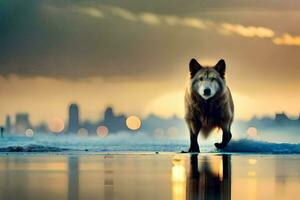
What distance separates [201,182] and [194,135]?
8431 millimetres

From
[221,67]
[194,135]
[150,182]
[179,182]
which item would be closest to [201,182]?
[179,182]

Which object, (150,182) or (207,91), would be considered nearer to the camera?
(150,182)

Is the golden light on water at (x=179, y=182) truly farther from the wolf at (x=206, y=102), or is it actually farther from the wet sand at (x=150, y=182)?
the wolf at (x=206, y=102)

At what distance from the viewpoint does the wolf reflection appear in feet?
27.3

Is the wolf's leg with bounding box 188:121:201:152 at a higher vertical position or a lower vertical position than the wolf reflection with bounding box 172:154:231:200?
higher

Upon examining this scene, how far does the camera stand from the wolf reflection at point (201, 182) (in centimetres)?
832

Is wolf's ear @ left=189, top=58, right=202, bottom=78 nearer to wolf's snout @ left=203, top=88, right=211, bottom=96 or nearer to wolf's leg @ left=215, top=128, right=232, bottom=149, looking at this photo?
wolf's snout @ left=203, top=88, right=211, bottom=96

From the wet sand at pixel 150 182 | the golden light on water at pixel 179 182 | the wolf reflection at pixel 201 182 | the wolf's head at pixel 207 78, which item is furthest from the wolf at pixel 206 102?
the wolf reflection at pixel 201 182

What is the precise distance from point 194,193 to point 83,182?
6.95ft

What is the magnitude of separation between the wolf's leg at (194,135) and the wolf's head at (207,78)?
595 mm

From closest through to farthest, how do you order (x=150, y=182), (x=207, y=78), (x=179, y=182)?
(x=179, y=182) → (x=150, y=182) → (x=207, y=78)

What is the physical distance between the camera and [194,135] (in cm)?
1812

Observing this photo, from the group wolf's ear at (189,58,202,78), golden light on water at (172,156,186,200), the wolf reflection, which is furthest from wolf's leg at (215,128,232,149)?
the wolf reflection

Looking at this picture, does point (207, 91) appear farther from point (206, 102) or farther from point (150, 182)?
point (150, 182)
